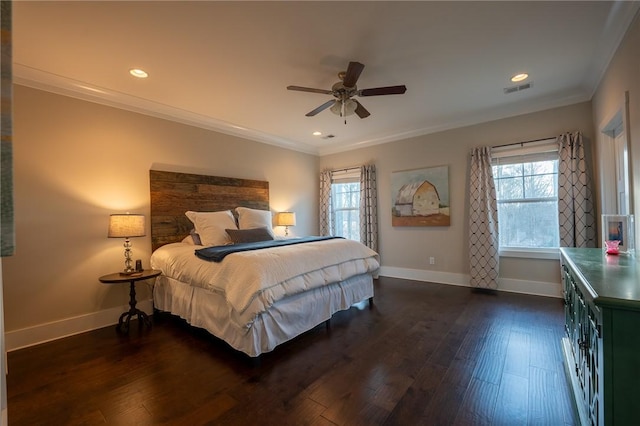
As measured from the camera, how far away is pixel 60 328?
280 centimetres

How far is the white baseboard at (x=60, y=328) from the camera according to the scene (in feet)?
8.39

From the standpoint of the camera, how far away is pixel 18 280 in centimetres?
260

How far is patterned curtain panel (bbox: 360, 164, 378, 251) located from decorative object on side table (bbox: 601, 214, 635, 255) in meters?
3.34

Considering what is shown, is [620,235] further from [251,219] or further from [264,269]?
[251,219]

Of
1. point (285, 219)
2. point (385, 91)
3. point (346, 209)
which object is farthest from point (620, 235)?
point (346, 209)

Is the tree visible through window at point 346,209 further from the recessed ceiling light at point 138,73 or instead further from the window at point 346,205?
the recessed ceiling light at point 138,73

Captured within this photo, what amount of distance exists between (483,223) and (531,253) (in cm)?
69

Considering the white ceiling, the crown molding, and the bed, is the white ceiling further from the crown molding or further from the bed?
the bed

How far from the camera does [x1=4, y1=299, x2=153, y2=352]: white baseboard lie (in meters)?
2.56

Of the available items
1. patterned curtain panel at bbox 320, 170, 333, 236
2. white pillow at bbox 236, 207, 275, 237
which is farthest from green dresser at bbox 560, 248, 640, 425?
patterned curtain panel at bbox 320, 170, 333, 236

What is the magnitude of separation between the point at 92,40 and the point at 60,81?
3.15 ft

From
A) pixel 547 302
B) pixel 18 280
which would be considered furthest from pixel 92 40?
pixel 547 302

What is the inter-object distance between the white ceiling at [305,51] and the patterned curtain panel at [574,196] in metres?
Answer: 0.61

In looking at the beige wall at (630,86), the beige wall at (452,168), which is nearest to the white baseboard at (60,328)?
the beige wall at (452,168)
